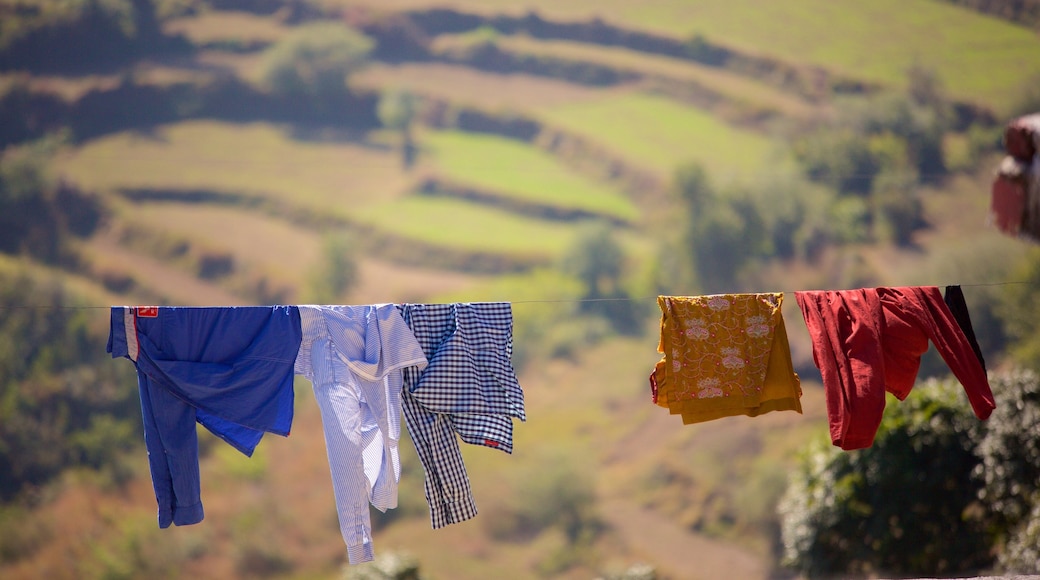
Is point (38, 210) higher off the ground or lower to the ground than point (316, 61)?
lower

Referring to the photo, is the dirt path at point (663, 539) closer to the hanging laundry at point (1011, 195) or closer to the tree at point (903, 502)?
the tree at point (903, 502)

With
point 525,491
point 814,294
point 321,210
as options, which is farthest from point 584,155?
point 814,294

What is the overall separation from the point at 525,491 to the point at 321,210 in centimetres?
1744

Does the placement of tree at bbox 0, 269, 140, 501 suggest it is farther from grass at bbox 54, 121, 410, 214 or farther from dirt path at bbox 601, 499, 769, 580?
dirt path at bbox 601, 499, 769, 580

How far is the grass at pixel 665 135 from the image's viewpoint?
144 feet

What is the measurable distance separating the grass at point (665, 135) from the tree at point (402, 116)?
655 cm

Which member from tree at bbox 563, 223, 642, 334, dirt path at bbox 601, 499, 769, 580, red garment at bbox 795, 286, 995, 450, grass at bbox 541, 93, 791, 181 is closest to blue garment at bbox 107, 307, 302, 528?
red garment at bbox 795, 286, 995, 450

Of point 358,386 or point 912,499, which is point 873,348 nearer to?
point 358,386

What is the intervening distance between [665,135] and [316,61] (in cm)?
1804

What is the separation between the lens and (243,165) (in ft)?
149

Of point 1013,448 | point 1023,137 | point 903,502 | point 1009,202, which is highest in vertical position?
point 1023,137

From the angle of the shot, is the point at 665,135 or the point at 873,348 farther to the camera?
the point at 665,135

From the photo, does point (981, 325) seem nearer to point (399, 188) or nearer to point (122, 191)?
point (399, 188)

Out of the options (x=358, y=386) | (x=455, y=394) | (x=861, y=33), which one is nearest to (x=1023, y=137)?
(x=455, y=394)
